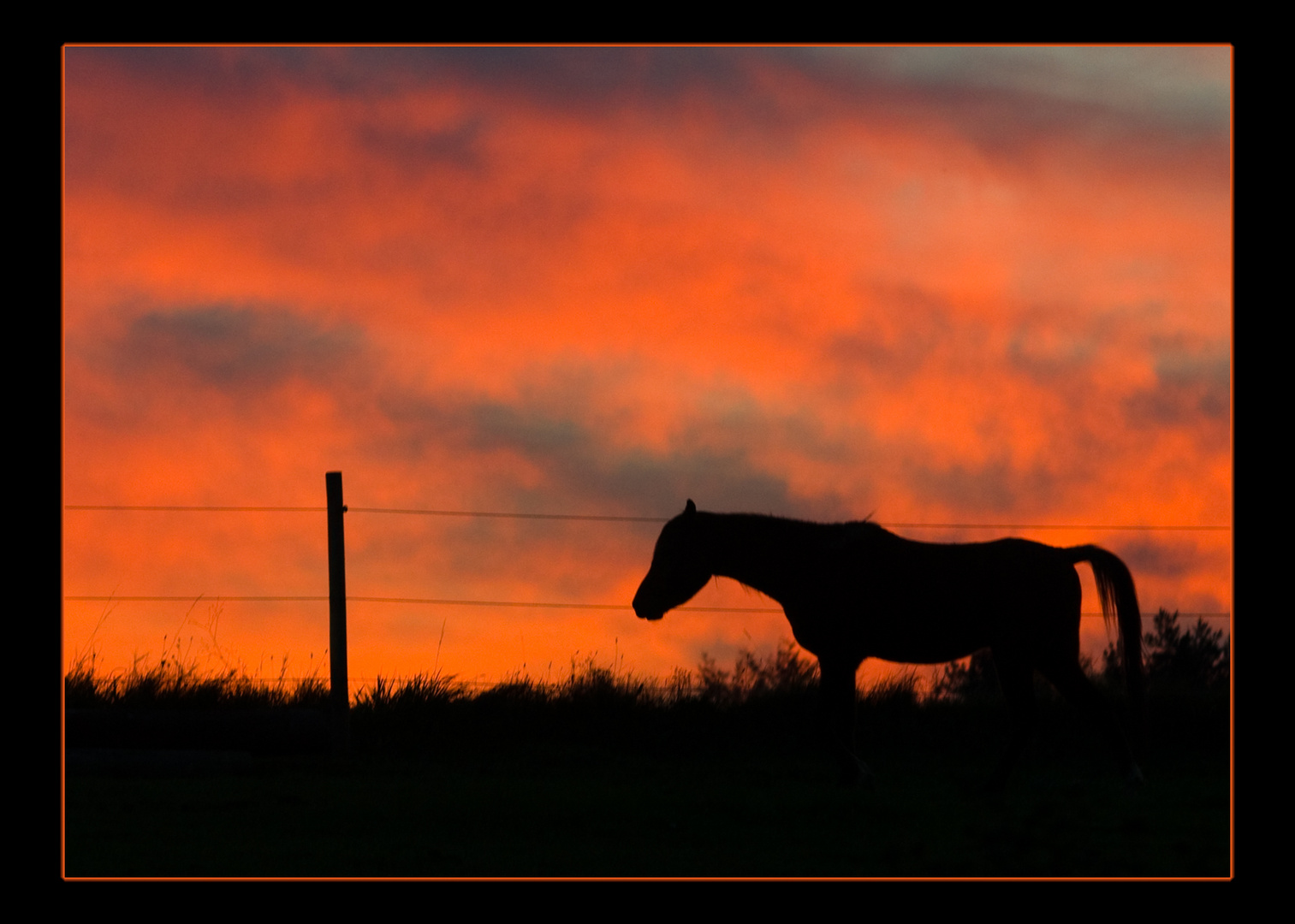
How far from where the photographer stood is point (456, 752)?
422 inches

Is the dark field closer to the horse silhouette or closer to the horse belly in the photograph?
the horse silhouette

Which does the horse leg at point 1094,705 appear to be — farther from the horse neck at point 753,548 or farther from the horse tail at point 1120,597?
the horse neck at point 753,548

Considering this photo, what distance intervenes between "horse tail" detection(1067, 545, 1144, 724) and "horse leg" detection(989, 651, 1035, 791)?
787 mm

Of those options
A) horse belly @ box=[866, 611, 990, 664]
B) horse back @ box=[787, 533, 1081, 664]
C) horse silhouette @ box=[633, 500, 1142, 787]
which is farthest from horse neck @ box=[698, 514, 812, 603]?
horse belly @ box=[866, 611, 990, 664]

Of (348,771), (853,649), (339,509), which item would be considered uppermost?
(339,509)

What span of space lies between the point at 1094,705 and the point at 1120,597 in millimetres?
889

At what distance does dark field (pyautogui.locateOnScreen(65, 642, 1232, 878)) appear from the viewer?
7.10 meters

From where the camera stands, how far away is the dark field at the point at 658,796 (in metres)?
7.10

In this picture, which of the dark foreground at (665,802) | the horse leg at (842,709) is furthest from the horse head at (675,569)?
the dark foreground at (665,802)

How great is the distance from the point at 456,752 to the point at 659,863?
13.2 ft

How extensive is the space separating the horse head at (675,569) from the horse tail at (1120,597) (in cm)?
283

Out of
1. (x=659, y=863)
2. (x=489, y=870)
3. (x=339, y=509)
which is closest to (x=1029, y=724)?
(x=659, y=863)

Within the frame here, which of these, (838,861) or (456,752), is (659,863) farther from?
(456,752)

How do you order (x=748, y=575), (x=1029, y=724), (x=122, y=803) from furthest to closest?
1. (x=748, y=575)
2. (x=1029, y=724)
3. (x=122, y=803)
